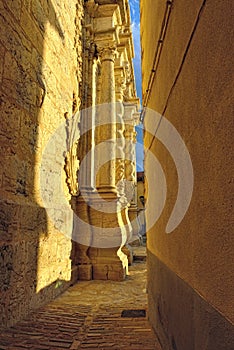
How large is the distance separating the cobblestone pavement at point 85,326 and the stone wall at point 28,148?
24cm

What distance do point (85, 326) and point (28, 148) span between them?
7.88ft

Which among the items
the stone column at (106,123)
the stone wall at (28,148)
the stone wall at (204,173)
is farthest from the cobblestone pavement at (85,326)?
the stone column at (106,123)

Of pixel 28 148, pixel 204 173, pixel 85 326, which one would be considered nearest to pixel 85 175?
pixel 28 148

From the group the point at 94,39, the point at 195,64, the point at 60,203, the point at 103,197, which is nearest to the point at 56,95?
the point at 60,203

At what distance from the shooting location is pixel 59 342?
238 centimetres

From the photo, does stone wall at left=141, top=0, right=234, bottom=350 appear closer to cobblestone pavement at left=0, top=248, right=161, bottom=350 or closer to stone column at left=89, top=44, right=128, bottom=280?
cobblestone pavement at left=0, top=248, right=161, bottom=350

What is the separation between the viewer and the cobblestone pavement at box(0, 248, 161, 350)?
2334 millimetres

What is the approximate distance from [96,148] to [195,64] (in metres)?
5.97

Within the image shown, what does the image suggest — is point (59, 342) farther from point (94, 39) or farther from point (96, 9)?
point (96, 9)

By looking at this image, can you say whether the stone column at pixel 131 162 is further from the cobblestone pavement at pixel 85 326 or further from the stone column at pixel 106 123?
the cobblestone pavement at pixel 85 326

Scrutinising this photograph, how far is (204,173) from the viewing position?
96cm

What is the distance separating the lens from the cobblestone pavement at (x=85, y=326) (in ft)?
7.66

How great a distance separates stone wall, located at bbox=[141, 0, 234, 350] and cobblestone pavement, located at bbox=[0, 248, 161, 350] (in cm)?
111

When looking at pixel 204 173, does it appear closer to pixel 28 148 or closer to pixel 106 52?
pixel 28 148
